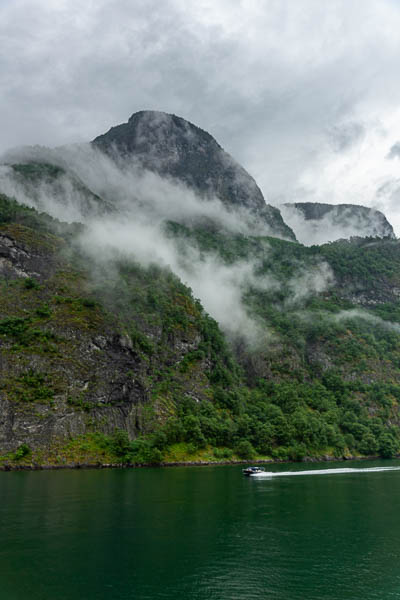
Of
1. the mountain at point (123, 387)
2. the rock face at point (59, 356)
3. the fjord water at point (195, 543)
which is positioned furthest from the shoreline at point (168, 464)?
the fjord water at point (195, 543)

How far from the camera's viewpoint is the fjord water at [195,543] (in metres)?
33.2

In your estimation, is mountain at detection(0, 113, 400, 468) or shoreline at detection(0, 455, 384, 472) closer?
shoreline at detection(0, 455, 384, 472)

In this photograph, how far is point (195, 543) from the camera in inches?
1737

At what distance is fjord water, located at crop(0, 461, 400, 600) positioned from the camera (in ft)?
109

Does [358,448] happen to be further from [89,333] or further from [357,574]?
[357,574]

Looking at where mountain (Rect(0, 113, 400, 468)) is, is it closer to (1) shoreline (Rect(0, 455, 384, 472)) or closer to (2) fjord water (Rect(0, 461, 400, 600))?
(1) shoreline (Rect(0, 455, 384, 472))

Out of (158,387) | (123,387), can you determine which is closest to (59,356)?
(123,387)

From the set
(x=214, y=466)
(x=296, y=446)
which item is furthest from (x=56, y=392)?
(x=296, y=446)

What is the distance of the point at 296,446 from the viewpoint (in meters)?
152

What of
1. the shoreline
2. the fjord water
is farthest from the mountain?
the fjord water

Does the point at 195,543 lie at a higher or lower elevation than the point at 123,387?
lower

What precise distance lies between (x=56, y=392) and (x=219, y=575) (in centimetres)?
9600

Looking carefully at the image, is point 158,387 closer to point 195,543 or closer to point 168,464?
point 168,464

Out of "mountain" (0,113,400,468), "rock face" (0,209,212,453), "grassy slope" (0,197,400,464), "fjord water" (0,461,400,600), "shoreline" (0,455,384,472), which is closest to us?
"fjord water" (0,461,400,600)
